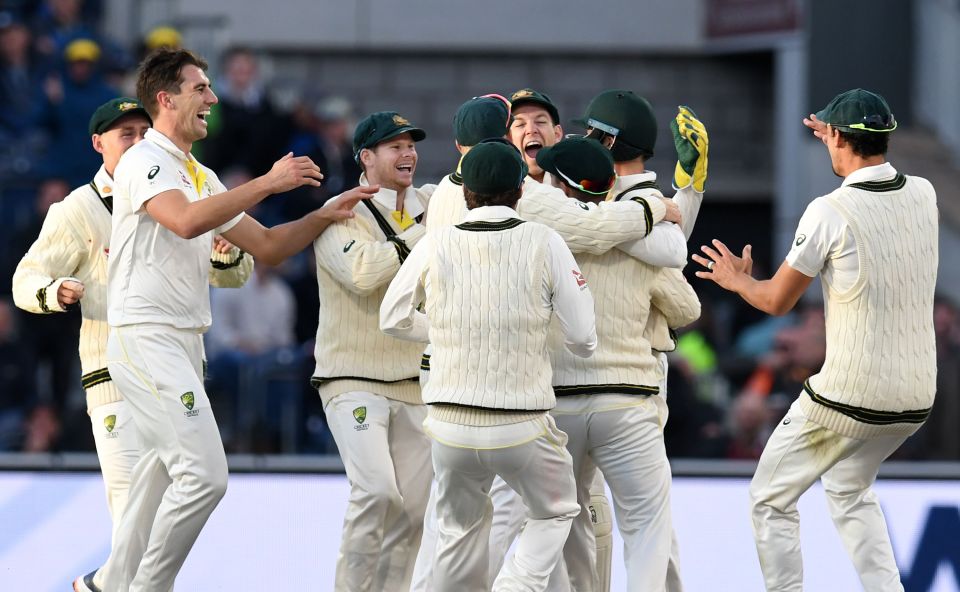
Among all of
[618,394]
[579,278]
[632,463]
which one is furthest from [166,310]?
[632,463]

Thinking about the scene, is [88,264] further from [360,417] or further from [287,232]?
[360,417]

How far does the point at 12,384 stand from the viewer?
36.4ft

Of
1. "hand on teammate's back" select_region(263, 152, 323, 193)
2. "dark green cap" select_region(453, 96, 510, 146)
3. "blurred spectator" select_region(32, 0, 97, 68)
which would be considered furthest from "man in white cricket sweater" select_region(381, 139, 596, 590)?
"blurred spectator" select_region(32, 0, 97, 68)

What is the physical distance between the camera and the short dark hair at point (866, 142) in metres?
6.09

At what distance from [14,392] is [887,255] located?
691 centimetres

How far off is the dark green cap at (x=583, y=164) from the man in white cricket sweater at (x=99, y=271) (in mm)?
1520

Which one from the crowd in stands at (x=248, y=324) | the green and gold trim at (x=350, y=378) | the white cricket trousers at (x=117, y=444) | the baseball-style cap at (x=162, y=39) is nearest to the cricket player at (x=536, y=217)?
the green and gold trim at (x=350, y=378)

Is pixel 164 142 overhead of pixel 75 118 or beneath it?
overhead

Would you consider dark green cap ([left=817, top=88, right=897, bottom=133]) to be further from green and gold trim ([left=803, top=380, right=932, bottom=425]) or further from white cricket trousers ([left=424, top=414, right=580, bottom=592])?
A: white cricket trousers ([left=424, top=414, right=580, bottom=592])

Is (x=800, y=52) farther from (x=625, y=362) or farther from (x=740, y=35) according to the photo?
(x=625, y=362)

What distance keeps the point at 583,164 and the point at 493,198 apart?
1.47ft

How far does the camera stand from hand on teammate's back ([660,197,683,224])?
6098mm

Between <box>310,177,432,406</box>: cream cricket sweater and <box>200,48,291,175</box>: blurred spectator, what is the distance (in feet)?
21.9

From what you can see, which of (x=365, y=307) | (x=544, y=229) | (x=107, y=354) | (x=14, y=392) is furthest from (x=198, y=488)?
(x=14, y=392)
